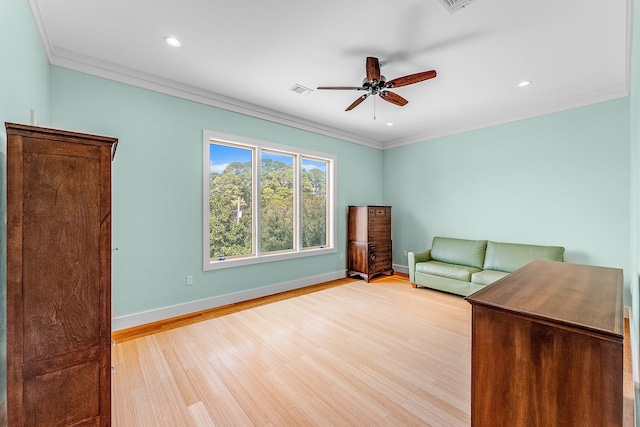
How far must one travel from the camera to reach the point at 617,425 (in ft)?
2.92

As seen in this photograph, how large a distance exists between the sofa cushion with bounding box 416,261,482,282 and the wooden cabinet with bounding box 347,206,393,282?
85 centimetres

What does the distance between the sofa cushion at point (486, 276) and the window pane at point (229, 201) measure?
10.6 feet

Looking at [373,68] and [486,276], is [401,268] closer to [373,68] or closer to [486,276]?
[486,276]

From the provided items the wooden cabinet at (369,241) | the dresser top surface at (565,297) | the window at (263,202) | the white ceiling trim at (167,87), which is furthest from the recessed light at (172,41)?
the wooden cabinet at (369,241)

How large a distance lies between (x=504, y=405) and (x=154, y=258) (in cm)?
329

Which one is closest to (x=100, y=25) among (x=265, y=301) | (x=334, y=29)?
(x=334, y=29)

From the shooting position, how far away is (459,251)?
433 cm

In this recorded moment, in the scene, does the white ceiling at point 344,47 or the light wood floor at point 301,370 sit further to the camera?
the white ceiling at point 344,47

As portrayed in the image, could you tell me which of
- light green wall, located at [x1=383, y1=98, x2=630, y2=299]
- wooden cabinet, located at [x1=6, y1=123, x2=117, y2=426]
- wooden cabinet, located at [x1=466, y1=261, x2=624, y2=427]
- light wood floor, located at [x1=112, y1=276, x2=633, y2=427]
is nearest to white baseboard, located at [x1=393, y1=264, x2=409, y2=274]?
light green wall, located at [x1=383, y1=98, x2=630, y2=299]

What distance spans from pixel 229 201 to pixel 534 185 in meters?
4.44

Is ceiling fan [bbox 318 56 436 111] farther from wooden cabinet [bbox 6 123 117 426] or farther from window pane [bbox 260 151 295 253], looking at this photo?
wooden cabinet [bbox 6 123 117 426]

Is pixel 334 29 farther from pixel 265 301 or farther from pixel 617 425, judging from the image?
pixel 265 301

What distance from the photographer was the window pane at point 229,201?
355 cm

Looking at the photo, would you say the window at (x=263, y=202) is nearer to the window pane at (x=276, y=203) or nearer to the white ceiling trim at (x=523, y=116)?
the window pane at (x=276, y=203)
